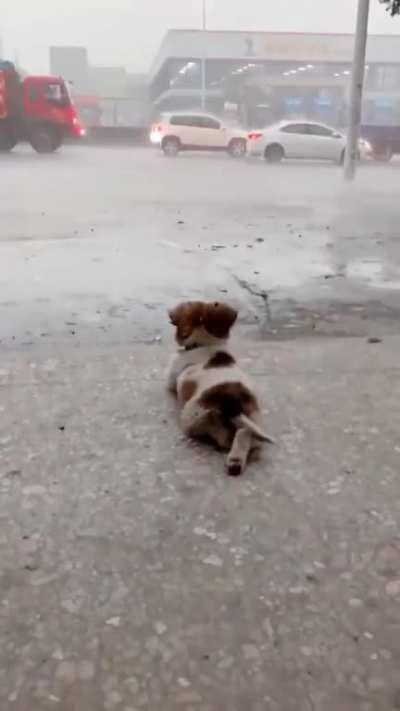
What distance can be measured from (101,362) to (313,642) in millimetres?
2445

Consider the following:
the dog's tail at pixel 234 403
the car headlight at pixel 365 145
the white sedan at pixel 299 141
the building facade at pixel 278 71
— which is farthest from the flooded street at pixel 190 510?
the building facade at pixel 278 71

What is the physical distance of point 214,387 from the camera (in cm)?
302

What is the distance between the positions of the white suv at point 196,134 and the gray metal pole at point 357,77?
10.3 metres

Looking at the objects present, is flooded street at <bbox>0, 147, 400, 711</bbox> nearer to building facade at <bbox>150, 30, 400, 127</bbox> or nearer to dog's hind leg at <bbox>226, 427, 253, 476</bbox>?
dog's hind leg at <bbox>226, 427, 253, 476</bbox>

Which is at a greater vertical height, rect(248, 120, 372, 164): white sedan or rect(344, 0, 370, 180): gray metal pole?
rect(344, 0, 370, 180): gray metal pole

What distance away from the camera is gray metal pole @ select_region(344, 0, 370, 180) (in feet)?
54.2

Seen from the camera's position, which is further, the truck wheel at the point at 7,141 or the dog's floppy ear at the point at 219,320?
the truck wheel at the point at 7,141

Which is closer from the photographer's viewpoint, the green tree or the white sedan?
the green tree

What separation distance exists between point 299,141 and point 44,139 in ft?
27.9

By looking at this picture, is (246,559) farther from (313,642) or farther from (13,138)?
(13,138)

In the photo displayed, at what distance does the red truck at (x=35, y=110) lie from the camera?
24734 millimetres

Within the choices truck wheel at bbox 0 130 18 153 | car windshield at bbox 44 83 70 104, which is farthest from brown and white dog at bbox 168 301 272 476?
truck wheel at bbox 0 130 18 153

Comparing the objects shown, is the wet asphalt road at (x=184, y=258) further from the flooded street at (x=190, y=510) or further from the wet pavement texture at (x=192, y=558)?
the wet pavement texture at (x=192, y=558)

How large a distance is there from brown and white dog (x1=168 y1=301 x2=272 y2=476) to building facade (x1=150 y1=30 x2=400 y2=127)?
47407 millimetres
